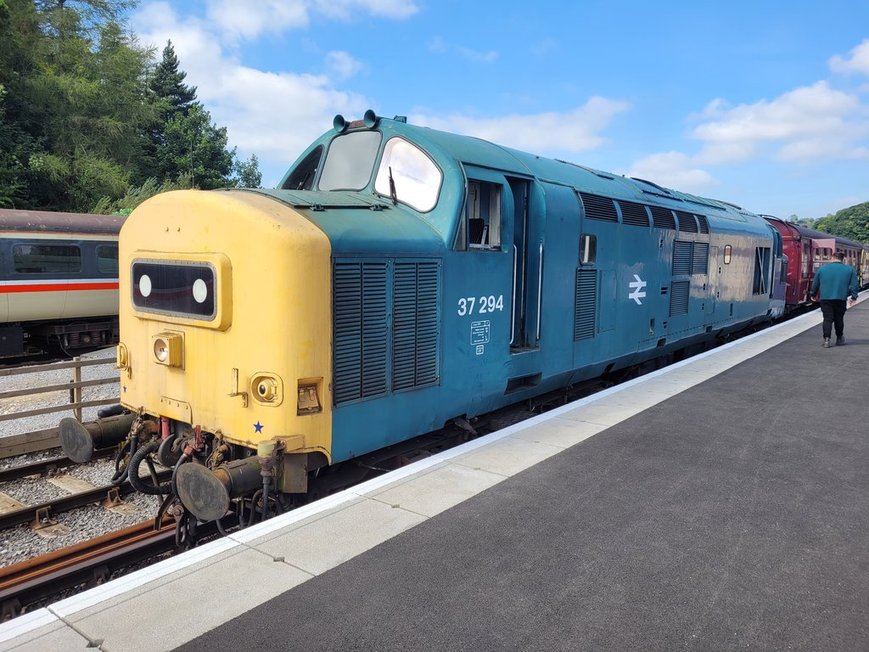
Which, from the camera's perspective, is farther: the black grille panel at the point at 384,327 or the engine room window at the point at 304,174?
the engine room window at the point at 304,174

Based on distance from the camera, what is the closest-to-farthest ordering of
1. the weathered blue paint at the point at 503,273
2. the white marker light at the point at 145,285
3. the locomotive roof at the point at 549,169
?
the weathered blue paint at the point at 503,273 → the white marker light at the point at 145,285 → the locomotive roof at the point at 549,169

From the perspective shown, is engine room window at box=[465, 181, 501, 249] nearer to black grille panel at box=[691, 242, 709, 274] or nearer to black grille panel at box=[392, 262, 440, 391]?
black grille panel at box=[392, 262, 440, 391]

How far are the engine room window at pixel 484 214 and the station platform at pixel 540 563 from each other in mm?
1791

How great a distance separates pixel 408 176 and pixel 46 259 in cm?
1248

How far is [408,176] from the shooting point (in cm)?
548

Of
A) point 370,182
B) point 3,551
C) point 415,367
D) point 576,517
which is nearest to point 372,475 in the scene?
point 415,367

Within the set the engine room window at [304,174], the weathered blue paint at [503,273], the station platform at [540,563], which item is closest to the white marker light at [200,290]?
the weathered blue paint at [503,273]

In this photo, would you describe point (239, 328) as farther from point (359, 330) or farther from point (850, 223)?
point (850, 223)

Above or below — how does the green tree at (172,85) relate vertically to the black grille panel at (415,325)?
above

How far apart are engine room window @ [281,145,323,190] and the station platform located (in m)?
3.03

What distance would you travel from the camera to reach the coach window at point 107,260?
1550cm

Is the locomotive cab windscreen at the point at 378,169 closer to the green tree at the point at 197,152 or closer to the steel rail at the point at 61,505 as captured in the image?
the steel rail at the point at 61,505

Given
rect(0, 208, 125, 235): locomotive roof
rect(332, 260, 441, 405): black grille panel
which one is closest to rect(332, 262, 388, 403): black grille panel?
rect(332, 260, 441, 405): black grille panel

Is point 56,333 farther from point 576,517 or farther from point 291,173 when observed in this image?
point 576,517
